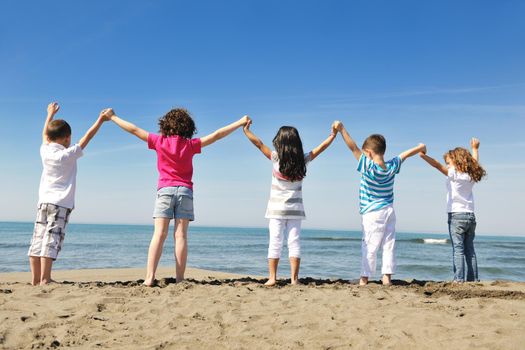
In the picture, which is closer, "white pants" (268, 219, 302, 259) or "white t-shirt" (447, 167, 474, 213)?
"white pants" (268, 219, 302, 259)

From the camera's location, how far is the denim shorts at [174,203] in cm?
545

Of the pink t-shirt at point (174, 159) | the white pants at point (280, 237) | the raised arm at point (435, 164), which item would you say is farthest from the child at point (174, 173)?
the raised arm at point (435, 164)

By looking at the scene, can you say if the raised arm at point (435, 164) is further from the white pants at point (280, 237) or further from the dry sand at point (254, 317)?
the white pants at point (280, 237)

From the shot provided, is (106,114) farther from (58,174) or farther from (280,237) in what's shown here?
(280,237)

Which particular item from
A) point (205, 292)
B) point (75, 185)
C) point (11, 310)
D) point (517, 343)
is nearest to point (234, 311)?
point (205, 292)

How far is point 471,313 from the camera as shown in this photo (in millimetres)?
4379

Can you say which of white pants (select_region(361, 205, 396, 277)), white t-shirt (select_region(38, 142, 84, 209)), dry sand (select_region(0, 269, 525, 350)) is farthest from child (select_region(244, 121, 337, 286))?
white t-shirt (select_region(38, 142, 84, 209))

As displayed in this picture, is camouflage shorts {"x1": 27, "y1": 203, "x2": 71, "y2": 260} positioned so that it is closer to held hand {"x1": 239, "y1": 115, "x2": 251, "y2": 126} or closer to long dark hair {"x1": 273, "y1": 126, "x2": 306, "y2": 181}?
held hand {"x1": 239, "y1": 115, "x2": 251, "y2": 126}

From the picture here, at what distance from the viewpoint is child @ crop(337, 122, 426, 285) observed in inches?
236

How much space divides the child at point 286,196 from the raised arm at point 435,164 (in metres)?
1.85

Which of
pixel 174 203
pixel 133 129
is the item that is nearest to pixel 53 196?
pixel 133 129

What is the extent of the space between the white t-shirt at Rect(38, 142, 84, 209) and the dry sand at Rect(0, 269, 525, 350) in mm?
1077

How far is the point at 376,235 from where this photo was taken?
600cm

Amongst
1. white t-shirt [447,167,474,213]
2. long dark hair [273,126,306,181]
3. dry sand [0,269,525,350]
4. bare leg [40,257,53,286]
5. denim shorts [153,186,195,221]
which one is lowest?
dry sand [0,269,525,350]
